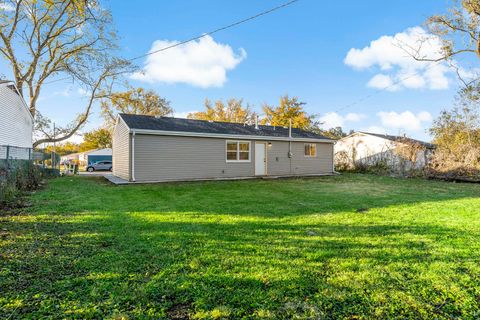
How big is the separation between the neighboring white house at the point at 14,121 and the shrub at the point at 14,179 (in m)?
1.09

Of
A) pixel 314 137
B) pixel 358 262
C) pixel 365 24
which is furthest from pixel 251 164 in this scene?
pixel 358 262

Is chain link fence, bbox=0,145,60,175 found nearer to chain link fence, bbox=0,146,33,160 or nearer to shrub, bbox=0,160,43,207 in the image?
chain link fence, bbox=0,146,33,160

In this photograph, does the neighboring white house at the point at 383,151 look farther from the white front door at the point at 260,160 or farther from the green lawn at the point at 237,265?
the green lawn at the point at 237,265

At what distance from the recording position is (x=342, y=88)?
2103 cm

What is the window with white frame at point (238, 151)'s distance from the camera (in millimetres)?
14453

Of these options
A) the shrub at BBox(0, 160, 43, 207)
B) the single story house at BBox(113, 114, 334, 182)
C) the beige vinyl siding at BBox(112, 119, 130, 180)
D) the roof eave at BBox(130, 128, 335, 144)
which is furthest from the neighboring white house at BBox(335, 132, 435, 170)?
the shrub at BBox(0, 160, 43, 207)

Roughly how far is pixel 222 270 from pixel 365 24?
15.0 metres

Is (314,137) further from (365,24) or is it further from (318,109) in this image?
(318,109)

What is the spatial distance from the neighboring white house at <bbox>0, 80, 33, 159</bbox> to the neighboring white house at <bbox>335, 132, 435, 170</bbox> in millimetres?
19577

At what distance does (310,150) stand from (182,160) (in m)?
8.31

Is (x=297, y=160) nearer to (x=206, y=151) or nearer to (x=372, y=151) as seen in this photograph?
(x=206, y=151)

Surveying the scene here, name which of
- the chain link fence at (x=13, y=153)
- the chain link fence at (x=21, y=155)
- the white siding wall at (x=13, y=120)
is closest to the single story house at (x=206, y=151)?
the chain link fence at (x=21, y=155)

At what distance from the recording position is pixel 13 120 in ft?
44.9

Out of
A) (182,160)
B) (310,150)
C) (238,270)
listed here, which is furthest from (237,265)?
(310,150)
